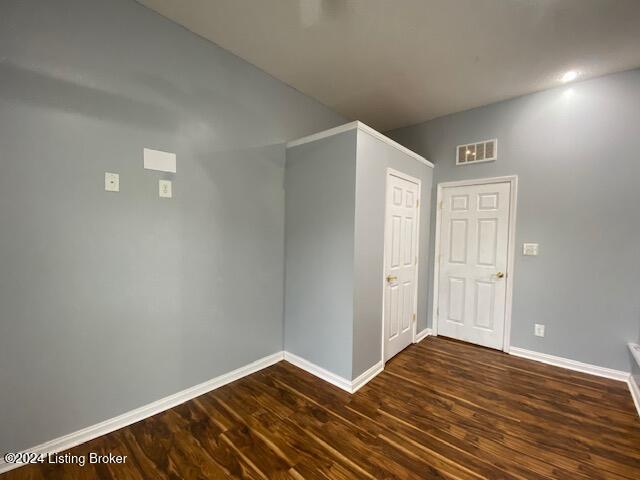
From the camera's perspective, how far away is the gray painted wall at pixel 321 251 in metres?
2.20

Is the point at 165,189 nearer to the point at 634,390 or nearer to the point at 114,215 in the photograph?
the point at 114,215

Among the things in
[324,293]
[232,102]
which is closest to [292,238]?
[324,293]

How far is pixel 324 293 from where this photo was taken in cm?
238

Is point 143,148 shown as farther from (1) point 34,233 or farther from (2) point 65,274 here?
(2) point 65,274

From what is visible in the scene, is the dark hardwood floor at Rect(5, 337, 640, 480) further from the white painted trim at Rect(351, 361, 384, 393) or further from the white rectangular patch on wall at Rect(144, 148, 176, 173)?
the white rectangular patch on wall at Rect(144, 148, 176, 173)

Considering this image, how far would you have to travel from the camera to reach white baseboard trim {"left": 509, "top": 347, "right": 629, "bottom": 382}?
2368 millimetres

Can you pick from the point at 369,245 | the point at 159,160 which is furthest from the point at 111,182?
the point at 369,245

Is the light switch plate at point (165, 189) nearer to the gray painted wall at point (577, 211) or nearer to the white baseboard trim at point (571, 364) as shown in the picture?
the gray painted wall at point (577, 211)

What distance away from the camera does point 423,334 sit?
3.34 m

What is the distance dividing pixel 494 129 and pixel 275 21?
262 cm

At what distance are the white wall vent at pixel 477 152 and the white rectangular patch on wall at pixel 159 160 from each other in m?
3.14

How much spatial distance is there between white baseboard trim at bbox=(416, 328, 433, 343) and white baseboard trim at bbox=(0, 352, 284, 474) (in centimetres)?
195

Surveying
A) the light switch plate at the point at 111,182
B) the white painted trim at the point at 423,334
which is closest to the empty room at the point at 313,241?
the light switch plate at the point at 111,182

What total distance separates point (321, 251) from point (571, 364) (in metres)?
2.77
